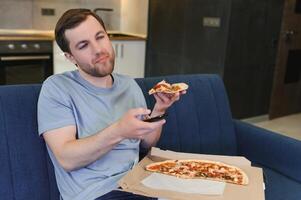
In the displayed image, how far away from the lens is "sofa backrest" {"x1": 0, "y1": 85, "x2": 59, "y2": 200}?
123 cm

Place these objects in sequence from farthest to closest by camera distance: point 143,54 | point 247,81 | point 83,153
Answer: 1. point 143,54
2. point 247,81
3. point 83,153

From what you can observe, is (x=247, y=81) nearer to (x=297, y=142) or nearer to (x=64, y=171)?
(x=297, y=142)

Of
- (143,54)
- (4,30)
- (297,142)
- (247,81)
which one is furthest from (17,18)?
(297,142)

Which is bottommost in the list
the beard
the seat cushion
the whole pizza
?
the seat cushion

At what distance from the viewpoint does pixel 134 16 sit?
4.45 meters

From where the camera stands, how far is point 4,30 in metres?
3.73

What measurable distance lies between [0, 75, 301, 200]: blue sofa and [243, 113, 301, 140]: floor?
204cm

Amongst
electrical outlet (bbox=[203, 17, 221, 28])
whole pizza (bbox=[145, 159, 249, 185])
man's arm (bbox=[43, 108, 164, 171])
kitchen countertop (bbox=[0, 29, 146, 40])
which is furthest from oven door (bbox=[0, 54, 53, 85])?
whole pizza (bbox=[145, 159, 249, 185])

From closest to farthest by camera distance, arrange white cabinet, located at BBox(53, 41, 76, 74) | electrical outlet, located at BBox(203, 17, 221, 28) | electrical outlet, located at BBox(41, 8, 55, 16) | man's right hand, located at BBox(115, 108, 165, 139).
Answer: man's right hand, located at BBox(115, 108, 165, 139) → electrical outlet, located at BBox(203, 17, 221, 28) → white cabinet, located at BBox(53, 41, 76, 74) → electrical outlet, located at BBox(41, 8, 55, 16)

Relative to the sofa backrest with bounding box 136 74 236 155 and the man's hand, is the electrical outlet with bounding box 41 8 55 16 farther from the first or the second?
the man's hand

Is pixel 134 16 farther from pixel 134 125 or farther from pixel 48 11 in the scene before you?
pixel 134 125

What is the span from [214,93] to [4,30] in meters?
2.78

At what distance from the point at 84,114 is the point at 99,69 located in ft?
0.55

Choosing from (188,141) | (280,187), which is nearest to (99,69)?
(188,141)
